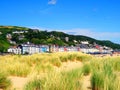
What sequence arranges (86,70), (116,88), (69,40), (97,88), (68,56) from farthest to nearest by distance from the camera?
(69,40) < (68,56) < (86,70) < (97,88) < (116,88)

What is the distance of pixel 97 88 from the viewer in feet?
20.4

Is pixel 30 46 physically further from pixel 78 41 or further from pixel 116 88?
pixel 116 88

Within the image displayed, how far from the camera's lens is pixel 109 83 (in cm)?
543

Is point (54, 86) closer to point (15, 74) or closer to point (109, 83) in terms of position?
point (109, 83)

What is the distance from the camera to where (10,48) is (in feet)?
387

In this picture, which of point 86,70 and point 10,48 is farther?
point 10,48

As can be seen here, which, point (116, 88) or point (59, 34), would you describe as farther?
point (59, 34)

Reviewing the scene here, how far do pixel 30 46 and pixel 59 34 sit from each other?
138 ft

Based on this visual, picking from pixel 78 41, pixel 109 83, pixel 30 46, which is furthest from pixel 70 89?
pixel 78 41

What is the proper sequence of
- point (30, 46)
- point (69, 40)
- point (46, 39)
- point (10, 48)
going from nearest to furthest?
point (10, 48)
point (30, 46)
point (46, 39)
point (69, 40)

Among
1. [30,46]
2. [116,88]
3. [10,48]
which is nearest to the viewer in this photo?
[116,88]

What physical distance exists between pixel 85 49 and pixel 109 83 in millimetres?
147145

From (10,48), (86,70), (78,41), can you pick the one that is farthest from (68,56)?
(78,41)

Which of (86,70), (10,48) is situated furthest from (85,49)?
(86,70)
